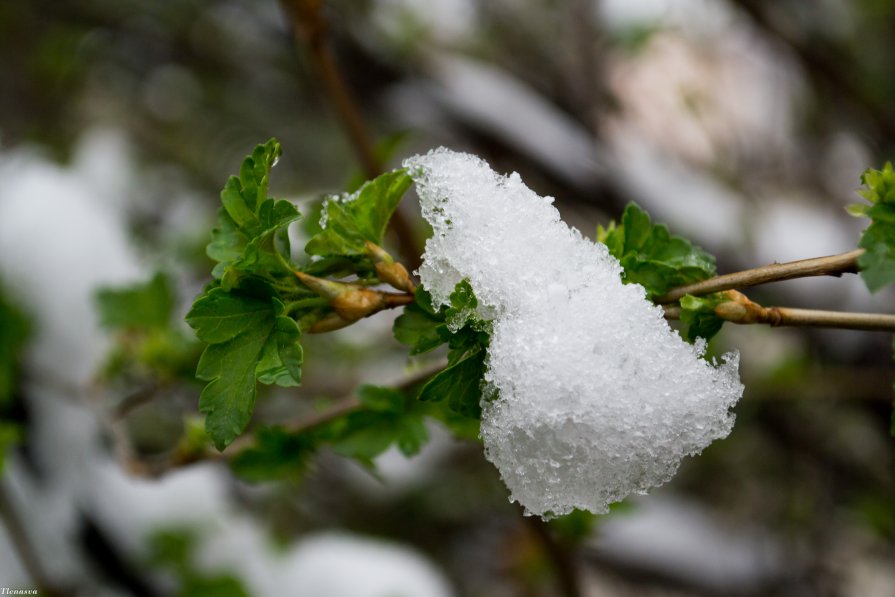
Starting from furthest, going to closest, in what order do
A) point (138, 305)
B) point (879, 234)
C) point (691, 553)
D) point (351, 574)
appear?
1. point (691, 553)
2. point (351, 574)
3. point (138, 305)
4. point (879, 234)

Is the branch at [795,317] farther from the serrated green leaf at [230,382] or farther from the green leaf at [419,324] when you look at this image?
the serrated green leaf at [230,382]

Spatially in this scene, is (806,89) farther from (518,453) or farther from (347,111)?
(518,453)

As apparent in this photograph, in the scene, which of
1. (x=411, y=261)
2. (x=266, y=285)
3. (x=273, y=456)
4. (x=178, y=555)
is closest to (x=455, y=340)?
(x=266, y=285)

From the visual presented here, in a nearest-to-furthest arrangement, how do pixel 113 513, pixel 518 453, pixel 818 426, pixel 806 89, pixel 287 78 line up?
pixel 518 453
pixel 113 513
pixel 818 426
pixel 806 89
pixel 287 78

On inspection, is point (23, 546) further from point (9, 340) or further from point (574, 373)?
point (574, 373)

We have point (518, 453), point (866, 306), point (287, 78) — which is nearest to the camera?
point (518, 453)

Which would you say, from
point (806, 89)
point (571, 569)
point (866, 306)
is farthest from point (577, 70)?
point (571, 569)
